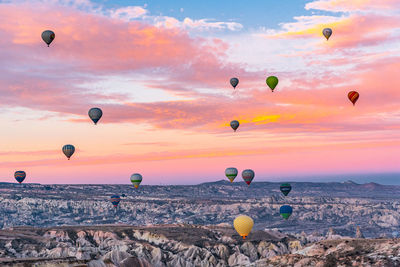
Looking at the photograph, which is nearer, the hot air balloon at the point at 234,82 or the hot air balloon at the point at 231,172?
the hot air balloon at the point at 234,82

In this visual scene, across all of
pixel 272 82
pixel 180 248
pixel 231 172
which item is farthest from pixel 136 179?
pixel 272 82

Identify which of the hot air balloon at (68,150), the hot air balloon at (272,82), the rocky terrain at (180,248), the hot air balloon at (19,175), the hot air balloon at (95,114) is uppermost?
the hot air balloon at (272,82)

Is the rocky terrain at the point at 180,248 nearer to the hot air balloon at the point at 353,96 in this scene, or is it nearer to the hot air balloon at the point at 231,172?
the hot air balloon at the point at 231,172

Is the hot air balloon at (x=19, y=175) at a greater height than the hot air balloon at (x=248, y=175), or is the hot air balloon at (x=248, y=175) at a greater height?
the hot air balloon at (x=19, y=175)

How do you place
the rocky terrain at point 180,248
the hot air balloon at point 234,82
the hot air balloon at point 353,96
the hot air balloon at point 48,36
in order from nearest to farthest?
the rocky terrain at point 180,248, the hot air balloon at point 48,36, the hot air balloon at point 353,96, the hot air balloon at point 234,82

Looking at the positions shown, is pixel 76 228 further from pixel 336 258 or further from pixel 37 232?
pixel 336 258

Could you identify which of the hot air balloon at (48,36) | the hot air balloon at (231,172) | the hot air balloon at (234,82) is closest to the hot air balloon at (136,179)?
the hot air balloon at (231,172)
